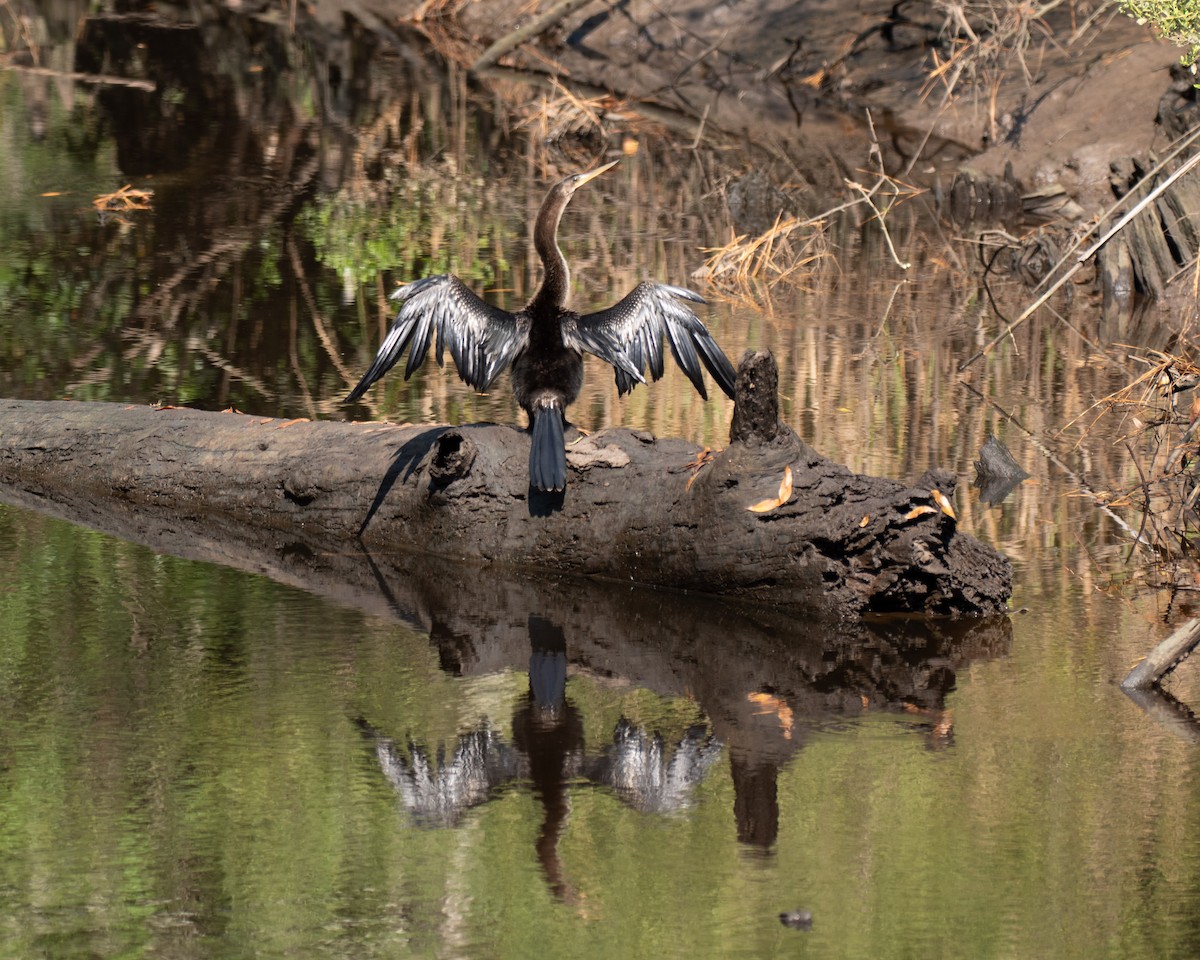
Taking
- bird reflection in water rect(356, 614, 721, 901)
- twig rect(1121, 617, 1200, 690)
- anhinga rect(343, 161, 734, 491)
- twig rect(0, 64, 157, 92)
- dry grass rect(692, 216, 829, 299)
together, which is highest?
twig rect(0, 64, 157, 92)

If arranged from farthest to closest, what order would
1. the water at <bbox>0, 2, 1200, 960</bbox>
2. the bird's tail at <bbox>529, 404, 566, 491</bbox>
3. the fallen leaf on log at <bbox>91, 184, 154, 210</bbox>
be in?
the fallen leaf on log at <bbox>91, 184, 154, 210</bbox>, the bird's tail at <bbox>529, 404, 566, 491</bbox>, the water at <bbox>0, 2, 1200, 960</bbox>

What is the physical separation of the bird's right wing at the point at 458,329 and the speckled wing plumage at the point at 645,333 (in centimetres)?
26

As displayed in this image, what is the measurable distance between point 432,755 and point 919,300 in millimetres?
7530

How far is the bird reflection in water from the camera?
16.2ft

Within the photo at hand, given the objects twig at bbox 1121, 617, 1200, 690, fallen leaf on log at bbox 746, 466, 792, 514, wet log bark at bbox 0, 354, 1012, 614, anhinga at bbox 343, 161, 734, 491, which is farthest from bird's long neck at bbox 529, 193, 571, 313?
twig at bbox 1121, 617, 1200, 690

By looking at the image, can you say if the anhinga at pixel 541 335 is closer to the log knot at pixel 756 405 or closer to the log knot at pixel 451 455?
the log knot at pixel 451 455

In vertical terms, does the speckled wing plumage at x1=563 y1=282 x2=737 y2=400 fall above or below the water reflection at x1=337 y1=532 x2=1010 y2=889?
above

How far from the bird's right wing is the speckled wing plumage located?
0.84ft

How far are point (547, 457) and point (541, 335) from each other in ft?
2.38

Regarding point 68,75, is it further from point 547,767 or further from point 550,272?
point 547,767

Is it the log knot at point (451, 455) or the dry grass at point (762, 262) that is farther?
the dry grass at point (762, 262)

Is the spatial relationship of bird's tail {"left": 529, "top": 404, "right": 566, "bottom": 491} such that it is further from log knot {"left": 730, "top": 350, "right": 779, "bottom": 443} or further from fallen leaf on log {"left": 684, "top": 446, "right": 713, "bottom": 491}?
log knot {"left": 730, "top": 350, "right": 779, "bottom": 443}

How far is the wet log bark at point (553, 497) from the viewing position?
20.8 feet

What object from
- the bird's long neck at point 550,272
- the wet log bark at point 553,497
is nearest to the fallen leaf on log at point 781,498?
the wet log bark at point 553,497
